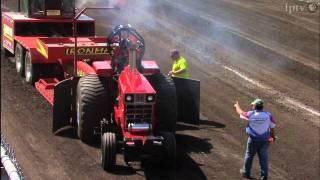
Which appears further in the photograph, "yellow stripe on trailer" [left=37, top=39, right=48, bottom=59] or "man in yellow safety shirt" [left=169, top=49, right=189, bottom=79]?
"yellow stripe on trailer" [left=37, top=39, right=48, bottom=59]

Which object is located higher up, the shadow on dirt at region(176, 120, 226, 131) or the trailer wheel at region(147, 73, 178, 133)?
the trailer wheel at region(147, 73, 178, 133)

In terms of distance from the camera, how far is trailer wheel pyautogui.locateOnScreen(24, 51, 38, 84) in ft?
44.5

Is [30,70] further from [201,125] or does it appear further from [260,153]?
[260,153]

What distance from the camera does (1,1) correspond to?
81.3ft

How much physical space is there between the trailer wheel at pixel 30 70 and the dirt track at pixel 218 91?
0.89 ft

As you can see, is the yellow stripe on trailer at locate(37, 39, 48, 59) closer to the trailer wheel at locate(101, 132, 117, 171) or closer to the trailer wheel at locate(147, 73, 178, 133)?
the trailer wheel at locate(147, 73, 178, 133)

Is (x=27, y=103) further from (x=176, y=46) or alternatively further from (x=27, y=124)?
(x=176, y=46)

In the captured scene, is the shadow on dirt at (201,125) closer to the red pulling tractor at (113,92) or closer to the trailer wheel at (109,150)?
the red pulling tractor at (113,92)

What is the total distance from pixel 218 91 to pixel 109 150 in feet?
19.3

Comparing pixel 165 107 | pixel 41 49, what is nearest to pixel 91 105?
pixel 165 107

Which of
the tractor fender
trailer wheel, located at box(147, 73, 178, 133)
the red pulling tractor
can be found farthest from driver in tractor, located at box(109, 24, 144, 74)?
the tractor fender

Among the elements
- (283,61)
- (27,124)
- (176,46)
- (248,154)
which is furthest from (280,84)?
(27,124)

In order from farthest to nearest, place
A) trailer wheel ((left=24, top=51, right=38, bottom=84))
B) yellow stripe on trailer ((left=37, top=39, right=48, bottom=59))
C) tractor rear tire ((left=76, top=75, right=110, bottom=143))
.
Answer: trailer wheel ((left=24, top=51, right=38, bottom=84)) < yellow stripe on trailer ((left=37, top=39, right=48, bottom=59)) < tractor rear tire ((left=76, top=75, right=110, bottom=143))

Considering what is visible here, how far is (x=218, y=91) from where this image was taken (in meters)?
14.3
